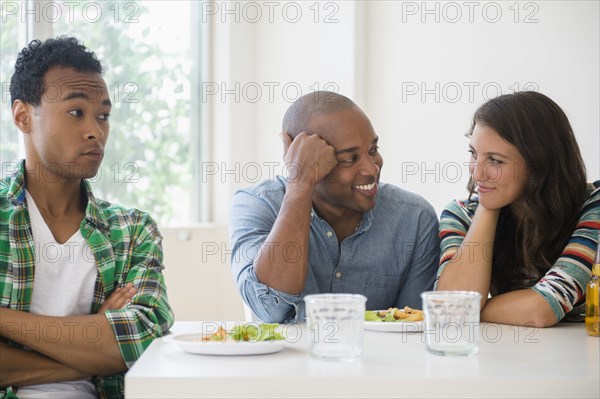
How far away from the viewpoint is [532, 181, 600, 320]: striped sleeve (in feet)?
6.60

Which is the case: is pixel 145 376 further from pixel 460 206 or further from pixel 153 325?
pixel 460 206

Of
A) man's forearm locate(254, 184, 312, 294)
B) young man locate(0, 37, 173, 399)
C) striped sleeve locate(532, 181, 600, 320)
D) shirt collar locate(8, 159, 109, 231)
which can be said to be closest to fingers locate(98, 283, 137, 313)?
→ young man locate(0, 37, 173, 399)

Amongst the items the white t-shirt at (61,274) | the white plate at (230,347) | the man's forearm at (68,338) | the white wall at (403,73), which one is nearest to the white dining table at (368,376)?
the white plate at (230,347)

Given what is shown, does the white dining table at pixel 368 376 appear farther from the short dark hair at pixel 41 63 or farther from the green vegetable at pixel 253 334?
the short dark hair at pixel 41 63

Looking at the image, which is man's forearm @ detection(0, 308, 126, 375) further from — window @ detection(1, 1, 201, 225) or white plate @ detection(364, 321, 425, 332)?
window @ detection(1, 1, 201, 225)

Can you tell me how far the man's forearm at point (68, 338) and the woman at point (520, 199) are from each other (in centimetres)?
89

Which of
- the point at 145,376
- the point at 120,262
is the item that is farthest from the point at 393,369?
the point at 120,262

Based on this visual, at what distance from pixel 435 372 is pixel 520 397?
14cm

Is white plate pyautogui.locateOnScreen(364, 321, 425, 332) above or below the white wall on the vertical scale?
below

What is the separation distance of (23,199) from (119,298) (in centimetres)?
35

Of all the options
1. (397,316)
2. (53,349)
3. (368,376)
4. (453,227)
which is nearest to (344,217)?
(453,227)

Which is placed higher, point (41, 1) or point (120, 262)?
point (41, 1)

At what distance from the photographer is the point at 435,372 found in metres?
1.41

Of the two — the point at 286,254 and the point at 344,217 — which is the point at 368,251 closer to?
the point at 344,217
